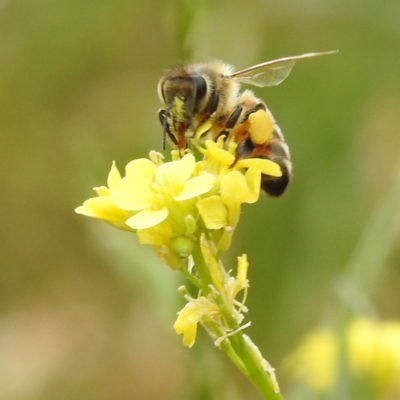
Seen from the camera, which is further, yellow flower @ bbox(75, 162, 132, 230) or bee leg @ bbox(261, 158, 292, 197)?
bee leg @ bbox(261, 158, 292, 197)

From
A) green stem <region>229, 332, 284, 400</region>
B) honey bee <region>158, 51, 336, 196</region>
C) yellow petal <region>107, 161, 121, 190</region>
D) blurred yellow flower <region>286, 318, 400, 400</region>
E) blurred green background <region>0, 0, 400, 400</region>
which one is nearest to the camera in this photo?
green stem <region>229, 332, 284, 400</region>

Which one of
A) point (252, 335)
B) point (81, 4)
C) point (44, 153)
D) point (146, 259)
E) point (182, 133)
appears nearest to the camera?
point (182, 133)

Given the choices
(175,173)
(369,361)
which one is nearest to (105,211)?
(175,173)

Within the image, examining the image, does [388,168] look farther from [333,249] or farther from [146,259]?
[146,259]

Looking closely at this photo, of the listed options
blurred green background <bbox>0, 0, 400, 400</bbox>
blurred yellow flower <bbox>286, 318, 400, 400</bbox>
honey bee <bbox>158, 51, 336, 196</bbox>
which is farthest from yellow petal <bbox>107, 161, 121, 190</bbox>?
blurred green background <bbox>0, 0, 400, 400</bbox>

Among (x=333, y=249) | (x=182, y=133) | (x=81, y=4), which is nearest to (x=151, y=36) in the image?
(x=81, y=4)

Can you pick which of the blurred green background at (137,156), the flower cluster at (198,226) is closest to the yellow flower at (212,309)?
the flower cluster at (198,226)

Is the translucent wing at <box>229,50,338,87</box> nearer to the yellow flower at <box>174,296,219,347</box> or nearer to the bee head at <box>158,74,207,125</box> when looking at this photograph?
the bee head at <box>158,74,207,125</box>

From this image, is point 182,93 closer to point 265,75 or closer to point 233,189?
point 265,75
